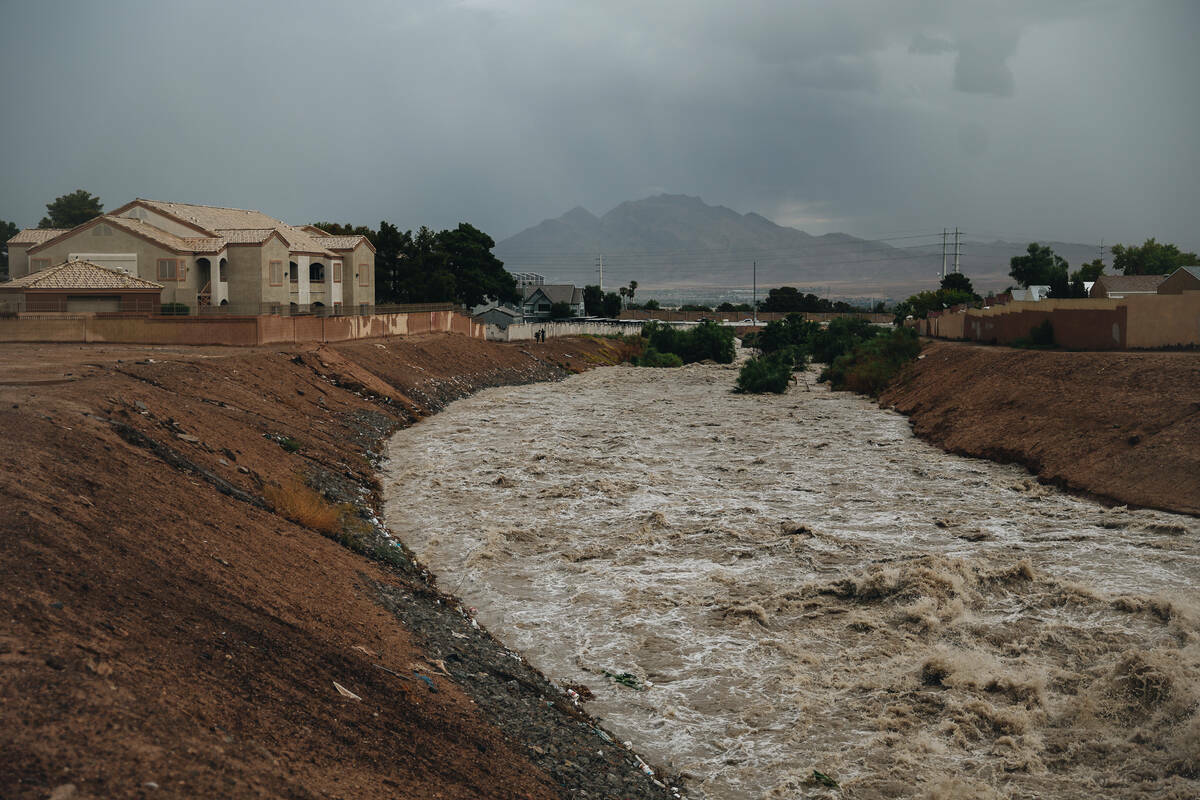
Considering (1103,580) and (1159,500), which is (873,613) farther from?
(1159,500)

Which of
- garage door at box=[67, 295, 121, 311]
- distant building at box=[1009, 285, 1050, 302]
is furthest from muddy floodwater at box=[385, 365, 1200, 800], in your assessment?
distant building at box=[1009, 285, 1050, 302]

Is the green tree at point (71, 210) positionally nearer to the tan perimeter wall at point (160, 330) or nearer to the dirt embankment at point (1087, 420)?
the tan perimeter wall at point (160, 330)

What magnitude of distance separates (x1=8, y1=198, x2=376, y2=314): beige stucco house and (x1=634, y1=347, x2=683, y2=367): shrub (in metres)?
32.6

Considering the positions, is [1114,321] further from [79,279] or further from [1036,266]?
[1036,266]

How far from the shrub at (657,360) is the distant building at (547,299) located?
46.5 metres

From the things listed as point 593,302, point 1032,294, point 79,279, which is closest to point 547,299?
point 593,302

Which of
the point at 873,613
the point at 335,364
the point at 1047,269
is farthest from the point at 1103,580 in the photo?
the point at 1047,269

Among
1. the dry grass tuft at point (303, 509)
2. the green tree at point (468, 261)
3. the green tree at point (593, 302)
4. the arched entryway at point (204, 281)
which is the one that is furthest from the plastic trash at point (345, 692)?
the green tree at point (593, 302)

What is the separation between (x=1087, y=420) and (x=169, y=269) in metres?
50.0

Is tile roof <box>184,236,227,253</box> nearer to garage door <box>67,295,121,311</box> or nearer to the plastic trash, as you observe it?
garage door <box>67,295,121,311</box>

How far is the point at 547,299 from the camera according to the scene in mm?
149750

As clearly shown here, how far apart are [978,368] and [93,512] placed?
4006 centimetres

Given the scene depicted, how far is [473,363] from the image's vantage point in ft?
200

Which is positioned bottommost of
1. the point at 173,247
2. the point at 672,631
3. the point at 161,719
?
Answer: the point at 672,631
